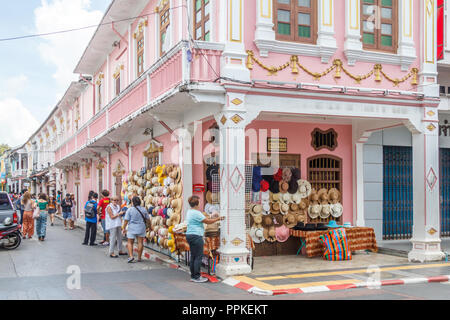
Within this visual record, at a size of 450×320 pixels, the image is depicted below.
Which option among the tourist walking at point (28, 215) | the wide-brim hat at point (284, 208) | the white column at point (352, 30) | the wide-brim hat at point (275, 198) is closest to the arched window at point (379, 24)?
the white column at point (352, 30)

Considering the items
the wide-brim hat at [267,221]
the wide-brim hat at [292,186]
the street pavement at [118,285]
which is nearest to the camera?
the street pavement at [118,285]

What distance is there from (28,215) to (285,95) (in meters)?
10.7

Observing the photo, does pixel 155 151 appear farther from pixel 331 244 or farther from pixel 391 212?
pixel 391 212

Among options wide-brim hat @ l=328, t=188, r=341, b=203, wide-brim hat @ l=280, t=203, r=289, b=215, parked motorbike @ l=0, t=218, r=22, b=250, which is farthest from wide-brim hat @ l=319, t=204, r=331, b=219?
parked motorbike @ l=0, t=218, r=22, b=250

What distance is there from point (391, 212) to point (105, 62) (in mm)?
13584

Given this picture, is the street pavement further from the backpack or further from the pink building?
the backpack

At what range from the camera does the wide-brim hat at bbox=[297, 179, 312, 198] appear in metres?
12.8

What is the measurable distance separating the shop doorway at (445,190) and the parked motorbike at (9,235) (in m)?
12.2

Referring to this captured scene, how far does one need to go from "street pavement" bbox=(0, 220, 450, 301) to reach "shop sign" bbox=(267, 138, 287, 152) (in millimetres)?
3796

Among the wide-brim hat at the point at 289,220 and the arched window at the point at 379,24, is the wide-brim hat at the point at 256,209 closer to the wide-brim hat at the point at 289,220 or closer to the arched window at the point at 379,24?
the wide-brim hat at the point at 289,220

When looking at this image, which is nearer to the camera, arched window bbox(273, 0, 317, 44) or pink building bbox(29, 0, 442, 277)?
pink building bbox(29, 0, 442, 277)

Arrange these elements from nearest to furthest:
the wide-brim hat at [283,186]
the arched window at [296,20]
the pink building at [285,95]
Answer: the pink building at [285,95] < the arched window at [296,20] < the wide-brim hat at [283,186]

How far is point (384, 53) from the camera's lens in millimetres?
11562

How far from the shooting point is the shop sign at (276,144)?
41.4 ft
